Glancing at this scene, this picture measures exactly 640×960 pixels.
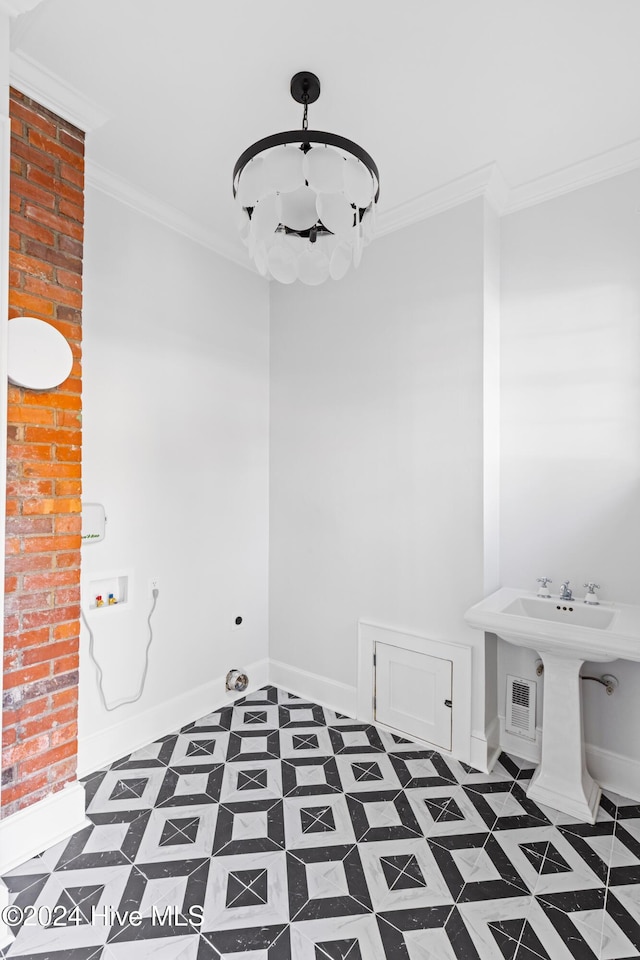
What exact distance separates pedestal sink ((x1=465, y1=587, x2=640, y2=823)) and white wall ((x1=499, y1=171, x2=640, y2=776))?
0.21m

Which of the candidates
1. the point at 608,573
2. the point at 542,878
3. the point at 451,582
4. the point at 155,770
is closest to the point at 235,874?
the point at 155,770

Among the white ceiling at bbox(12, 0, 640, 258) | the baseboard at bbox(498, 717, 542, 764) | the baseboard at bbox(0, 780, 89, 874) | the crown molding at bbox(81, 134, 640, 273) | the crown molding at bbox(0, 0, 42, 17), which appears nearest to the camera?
the crown molding at bbox(0, 0, 42, 17)

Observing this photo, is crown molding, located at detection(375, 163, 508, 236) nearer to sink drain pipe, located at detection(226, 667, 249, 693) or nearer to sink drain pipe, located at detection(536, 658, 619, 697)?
sink drain pipe, located at detection(536, 658, 619, 697)

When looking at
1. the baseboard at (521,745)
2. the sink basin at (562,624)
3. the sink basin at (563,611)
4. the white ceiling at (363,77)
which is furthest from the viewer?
the baseboard at (521,745)

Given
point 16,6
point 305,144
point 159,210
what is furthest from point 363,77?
point 159,210

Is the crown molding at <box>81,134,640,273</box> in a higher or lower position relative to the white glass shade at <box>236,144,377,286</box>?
higher

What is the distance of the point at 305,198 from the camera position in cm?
168

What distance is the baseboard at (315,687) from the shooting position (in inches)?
113

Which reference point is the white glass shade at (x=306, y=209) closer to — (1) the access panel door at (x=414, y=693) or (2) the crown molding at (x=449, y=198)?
(2) the crown molding at (x=449, y=198)

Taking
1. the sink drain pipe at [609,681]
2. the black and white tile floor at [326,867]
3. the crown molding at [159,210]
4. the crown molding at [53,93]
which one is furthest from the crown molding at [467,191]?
the black and white tile floor at [326,867]

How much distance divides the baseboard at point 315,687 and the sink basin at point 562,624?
1.07 m

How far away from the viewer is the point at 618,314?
2.28m

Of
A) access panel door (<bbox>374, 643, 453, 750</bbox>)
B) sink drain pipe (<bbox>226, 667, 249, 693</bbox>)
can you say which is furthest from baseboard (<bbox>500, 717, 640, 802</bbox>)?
sink drain pipe (<bbox>226, 667, 249, 693</bbox>)

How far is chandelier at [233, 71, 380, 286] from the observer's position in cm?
149
